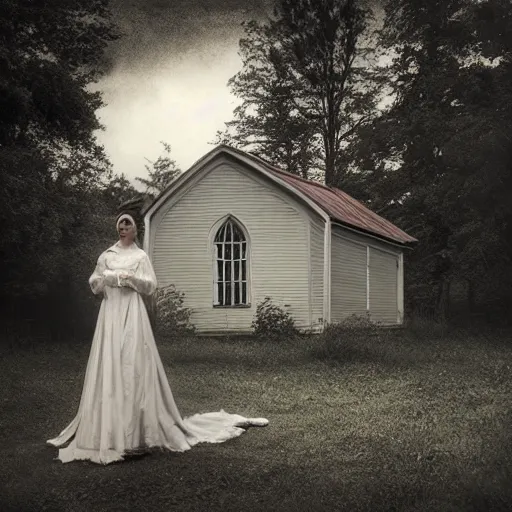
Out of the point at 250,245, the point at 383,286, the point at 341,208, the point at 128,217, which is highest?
the point at 341,208

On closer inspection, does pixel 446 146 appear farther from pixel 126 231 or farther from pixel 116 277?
pixel 116 277

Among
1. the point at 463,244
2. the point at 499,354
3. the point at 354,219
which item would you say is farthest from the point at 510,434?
the point at 463,244

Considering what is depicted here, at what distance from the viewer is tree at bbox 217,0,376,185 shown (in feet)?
86.7

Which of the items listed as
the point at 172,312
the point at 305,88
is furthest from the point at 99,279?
the point at 305,88

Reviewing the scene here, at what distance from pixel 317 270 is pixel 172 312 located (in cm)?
373

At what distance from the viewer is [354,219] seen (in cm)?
1998

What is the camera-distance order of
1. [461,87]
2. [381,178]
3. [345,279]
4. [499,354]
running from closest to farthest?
1. [499,354]
2. [345,279]
3. [461,87]
4. [381,178]

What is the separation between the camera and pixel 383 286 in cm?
2197

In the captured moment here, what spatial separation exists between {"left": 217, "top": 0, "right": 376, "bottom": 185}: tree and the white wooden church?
8.30 metres

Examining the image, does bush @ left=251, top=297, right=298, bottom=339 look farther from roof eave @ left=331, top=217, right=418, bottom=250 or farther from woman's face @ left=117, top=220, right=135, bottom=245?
woman's face @ left=117, top=220, right=135, bottom=245

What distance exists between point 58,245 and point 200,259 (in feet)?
13.3

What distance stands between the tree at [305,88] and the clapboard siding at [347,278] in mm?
8858

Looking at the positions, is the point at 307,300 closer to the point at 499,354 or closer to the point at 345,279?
the point at 345,279

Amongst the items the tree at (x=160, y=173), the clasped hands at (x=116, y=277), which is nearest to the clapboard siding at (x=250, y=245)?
the clasped hands at (x=116, y=277)
